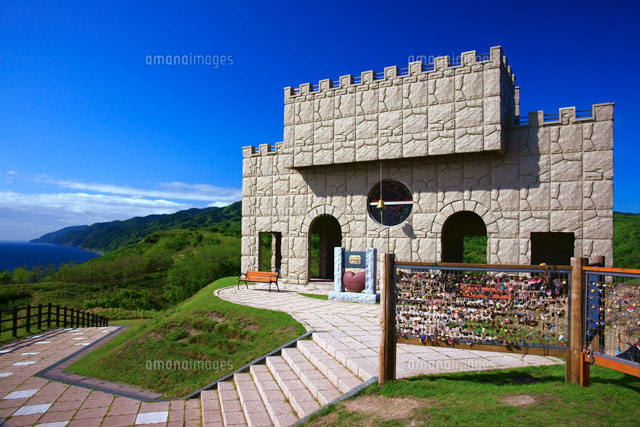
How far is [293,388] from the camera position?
607cm

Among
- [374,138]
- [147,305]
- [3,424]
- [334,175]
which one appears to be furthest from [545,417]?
[147,305]

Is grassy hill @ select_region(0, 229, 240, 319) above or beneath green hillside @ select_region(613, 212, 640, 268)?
beneath

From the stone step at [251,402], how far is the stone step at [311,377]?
0.71 m

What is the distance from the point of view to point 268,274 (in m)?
15.0

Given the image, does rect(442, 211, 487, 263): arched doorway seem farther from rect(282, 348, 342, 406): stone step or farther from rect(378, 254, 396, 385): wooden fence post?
rect(378, 254, 396, 385): wooden fence post

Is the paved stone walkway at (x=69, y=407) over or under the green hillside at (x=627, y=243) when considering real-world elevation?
under

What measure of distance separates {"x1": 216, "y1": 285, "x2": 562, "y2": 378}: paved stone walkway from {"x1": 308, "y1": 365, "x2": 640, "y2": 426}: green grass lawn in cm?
44

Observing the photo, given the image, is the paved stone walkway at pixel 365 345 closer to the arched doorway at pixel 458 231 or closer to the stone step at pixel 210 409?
the stone step at pixel 210 409

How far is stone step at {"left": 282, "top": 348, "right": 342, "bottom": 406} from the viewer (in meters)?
5.49

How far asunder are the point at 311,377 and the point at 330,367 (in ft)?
1.08

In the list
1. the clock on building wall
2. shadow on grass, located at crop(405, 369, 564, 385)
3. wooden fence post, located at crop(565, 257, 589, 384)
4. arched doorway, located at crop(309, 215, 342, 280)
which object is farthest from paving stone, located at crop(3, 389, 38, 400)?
arched doorway, located at crop(309, 215, 342, 280)

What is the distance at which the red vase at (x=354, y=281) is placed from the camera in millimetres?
12914

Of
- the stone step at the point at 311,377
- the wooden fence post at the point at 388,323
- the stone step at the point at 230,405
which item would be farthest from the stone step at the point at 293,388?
the wooden fence post at the point at 388,323

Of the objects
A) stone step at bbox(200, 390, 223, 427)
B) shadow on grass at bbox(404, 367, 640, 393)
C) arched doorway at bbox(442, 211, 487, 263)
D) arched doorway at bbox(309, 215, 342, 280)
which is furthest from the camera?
arched doorway at bbox(309, 215, 342, 280)
